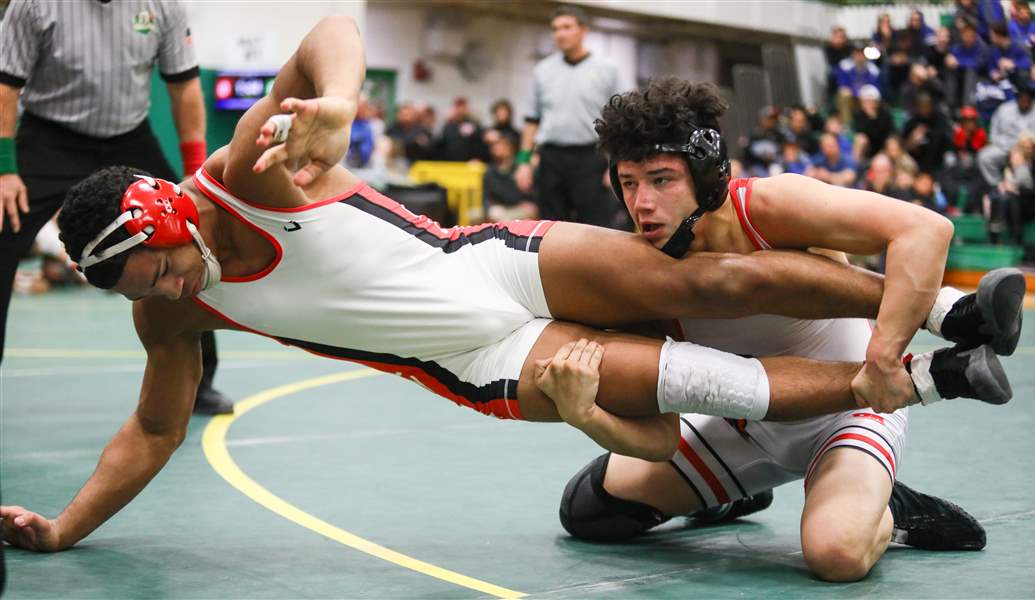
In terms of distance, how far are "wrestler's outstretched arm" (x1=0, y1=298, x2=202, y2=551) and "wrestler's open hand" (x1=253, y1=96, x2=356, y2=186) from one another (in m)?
0.76

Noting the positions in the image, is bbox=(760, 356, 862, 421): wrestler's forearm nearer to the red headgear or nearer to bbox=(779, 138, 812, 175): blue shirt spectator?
the red headgear

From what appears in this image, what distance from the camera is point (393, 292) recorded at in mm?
3264

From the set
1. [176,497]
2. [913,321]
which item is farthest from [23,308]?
[913,321]

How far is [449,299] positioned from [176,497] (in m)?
1.44

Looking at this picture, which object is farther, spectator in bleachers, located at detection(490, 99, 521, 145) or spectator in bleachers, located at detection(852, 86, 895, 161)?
spectator in bleachers, located at detection(490, 99, 521, 145)

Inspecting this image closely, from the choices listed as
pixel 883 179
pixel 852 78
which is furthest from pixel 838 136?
pixel 852 78

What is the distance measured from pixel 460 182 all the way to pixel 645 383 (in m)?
12.4

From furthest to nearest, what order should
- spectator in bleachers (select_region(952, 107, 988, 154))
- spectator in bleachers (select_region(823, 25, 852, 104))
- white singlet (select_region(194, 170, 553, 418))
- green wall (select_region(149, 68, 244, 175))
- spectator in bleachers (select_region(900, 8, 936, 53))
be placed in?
spectator in bleachers (select_region(823, 25, 852, 104)), spectator in bleachers (select_region(900, 8, 936, 53)), spectator in bleachers (select_region(952, 107, 988, 154)), green wall (select_region(149, 68, 244, 175)), white singlet (select_region(194, 170, 553, 418))

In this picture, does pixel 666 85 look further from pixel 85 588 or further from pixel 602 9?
pixel 602 9

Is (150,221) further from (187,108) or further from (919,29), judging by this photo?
(919,29)

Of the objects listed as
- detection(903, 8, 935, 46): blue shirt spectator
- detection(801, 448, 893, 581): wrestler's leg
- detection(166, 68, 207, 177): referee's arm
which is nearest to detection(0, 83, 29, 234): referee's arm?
detection(166, 68, 207, 177): referee's arm

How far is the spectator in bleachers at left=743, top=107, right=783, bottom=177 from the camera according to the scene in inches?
604

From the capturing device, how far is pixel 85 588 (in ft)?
Result: 10.5

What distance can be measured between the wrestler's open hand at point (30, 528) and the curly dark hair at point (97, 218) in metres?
0.81
